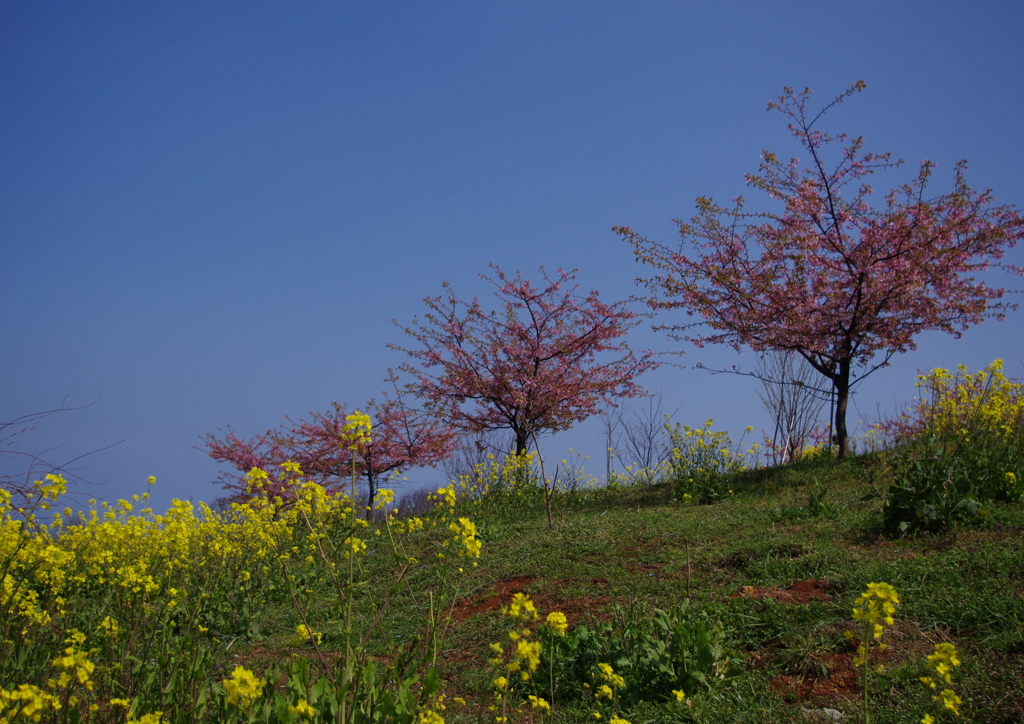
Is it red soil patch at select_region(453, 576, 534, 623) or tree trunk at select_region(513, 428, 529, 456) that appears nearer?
red soil patch at select_region(453, 576, 534, 623)

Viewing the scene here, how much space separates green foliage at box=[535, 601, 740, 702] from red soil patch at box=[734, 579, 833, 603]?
62 cm

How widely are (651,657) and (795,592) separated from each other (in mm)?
1408

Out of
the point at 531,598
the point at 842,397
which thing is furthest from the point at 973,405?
the point at 531,598

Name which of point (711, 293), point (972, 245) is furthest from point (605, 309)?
point (972, 245)

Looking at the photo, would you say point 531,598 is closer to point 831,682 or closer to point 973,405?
point 831,682

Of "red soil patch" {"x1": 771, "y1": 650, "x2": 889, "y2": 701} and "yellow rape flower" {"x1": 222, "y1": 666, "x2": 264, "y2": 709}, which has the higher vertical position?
"yellow rape flower" {"x1": 222, "y1": 666, "x2": 264, "y2": 709}

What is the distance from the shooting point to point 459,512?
911 cm

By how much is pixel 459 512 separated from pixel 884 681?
6398mm

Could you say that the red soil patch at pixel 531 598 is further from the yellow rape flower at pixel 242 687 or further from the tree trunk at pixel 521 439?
the tree trunk at pixel 521 439

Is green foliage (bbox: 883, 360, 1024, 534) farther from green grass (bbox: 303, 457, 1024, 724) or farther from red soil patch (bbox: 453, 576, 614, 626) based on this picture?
red soil patch (bbox: 453, 576, 614, 626)

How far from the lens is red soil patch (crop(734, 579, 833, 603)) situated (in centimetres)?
420

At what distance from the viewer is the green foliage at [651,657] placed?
3379mm

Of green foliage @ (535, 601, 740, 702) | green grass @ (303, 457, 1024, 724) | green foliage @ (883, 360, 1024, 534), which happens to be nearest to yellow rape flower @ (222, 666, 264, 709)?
green foliage @ (535, 601, 740, 702)

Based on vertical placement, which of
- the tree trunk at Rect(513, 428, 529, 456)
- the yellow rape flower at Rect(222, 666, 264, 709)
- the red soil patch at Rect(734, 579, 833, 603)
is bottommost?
the red soil patch at Rect(734, 579, 833, 603)
